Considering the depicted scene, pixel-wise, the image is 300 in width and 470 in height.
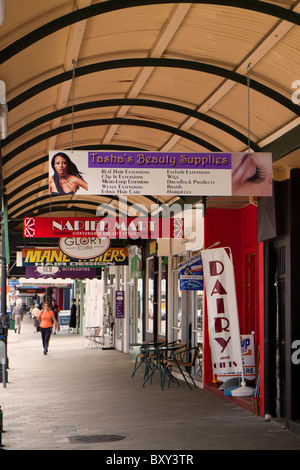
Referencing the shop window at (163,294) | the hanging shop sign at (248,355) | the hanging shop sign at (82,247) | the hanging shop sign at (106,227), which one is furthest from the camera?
the shop window at (163,294)

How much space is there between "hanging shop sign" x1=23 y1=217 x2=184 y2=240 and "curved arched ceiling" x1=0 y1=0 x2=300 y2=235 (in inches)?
120

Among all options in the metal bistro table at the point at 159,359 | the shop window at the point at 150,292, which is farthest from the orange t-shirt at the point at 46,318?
the metal bistro table at the point at 159,359

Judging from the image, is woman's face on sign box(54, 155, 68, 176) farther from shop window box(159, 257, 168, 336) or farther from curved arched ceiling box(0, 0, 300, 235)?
shop window box(159, 257, 168, 336)

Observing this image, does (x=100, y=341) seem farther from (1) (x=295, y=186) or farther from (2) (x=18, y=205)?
(1) (x=295, y=186)

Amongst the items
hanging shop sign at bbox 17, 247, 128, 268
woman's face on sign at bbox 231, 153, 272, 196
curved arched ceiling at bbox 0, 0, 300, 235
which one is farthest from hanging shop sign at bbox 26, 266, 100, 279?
woman's face on sign at bbox 231, 153, 272, 196

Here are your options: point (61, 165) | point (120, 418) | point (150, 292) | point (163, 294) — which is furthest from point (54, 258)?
point (61, 165)

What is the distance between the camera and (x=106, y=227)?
1359 centimetres

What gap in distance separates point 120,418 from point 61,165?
4053 millimetres

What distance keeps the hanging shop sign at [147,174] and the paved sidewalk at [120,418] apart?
2.88m

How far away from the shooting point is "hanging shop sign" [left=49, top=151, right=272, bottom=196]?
22.3 ft

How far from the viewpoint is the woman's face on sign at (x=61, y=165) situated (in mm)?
6777

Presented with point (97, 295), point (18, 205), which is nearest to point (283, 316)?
point (18, 205)

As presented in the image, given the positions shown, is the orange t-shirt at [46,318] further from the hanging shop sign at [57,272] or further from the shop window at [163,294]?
the shop window at [163,294]

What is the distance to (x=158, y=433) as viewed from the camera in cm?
800
